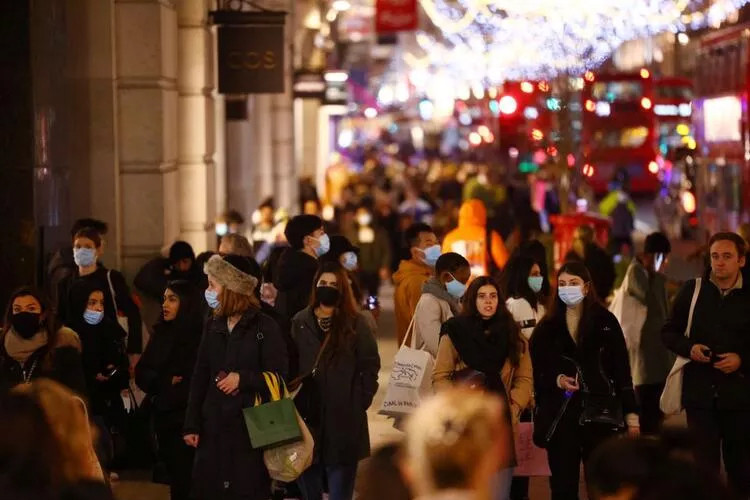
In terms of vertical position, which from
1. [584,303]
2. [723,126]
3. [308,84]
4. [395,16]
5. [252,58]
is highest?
[395,16]

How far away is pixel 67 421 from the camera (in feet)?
20.0

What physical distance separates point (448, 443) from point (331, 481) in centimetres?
568

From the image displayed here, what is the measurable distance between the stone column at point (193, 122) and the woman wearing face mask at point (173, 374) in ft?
27.0

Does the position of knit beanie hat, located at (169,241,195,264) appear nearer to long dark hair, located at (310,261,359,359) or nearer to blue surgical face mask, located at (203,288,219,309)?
long dark hair, located at (310,261,359,359)

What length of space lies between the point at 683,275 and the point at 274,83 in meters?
11.0

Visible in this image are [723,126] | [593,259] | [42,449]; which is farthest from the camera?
[723,126]

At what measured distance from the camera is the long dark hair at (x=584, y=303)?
10.2 m

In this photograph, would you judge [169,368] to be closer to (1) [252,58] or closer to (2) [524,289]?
(2) [524,289]

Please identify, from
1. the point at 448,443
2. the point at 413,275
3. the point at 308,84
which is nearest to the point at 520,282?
the point at 413,275

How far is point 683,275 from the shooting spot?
28.5m

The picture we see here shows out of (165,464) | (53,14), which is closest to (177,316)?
(165,464)

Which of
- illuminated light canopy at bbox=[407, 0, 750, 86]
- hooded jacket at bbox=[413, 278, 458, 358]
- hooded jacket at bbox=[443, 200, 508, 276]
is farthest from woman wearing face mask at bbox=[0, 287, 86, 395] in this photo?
illuminated light canopy at bbox=[407, 0, 750, 86]

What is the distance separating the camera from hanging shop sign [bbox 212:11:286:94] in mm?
19344

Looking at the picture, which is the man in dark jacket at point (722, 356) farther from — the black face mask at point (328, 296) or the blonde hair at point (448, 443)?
the blonde hair at point (448, 443)
